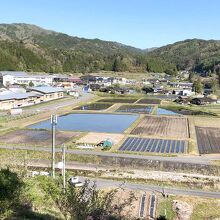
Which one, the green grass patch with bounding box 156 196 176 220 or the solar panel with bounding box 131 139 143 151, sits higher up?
the solar panel with bounding box 131 139 143 151

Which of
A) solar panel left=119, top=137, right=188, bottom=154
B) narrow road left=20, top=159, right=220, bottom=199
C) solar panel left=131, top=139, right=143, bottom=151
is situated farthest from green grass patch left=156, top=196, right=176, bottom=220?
solar panel left=131, top=139, right=143, bottom=151

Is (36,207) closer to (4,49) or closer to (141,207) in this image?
(141,207)

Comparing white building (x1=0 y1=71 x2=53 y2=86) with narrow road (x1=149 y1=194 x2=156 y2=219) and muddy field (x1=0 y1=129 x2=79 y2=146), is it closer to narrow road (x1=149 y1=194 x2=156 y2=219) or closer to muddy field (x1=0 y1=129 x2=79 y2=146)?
muddy field (x1=0 y1=129 x2=79 y2=146)

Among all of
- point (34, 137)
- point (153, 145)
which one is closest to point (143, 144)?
point (153, 145)

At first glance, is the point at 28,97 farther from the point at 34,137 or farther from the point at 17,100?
the point at 34,137

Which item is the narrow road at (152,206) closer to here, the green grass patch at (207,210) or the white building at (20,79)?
the green grass patch at (207,210)

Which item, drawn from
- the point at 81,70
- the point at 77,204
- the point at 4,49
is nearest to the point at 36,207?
the point at 77,204
